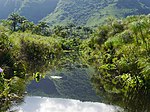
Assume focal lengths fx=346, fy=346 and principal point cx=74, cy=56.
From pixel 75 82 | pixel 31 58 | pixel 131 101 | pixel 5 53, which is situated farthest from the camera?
pixel 31 58

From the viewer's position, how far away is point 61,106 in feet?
72.5

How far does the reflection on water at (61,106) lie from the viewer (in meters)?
20.7

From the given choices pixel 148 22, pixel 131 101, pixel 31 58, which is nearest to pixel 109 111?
pixel 131 101

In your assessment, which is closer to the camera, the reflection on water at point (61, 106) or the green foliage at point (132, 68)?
the reflection on water at point (61, 106)

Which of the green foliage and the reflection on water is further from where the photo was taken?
the green foliage

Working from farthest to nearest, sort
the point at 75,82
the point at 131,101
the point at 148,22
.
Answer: the point at 75,82, the point at 148,22, the point at 131,101

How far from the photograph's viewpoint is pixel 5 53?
27.8m

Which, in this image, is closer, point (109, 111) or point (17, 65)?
point (109, 111)

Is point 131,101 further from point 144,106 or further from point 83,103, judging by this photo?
point 83,103

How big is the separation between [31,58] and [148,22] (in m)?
22.8

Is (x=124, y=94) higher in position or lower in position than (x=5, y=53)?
lower

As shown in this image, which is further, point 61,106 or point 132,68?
point 132,68

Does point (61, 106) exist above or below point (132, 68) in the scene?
below

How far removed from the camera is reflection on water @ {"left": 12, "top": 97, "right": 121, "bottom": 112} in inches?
815
